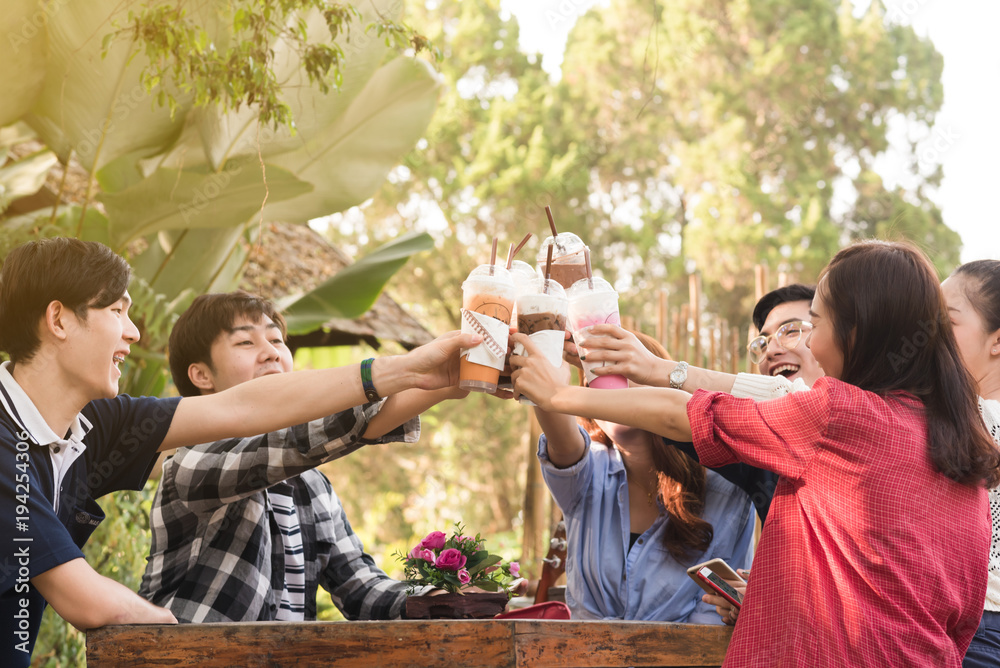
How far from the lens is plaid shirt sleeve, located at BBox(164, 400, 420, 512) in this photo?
240cm

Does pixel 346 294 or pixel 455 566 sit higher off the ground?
pixel 346 294

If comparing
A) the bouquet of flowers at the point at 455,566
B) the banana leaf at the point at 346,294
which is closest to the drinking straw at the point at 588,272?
the bouquet of flowers at the point at 455,566

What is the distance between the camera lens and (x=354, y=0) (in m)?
5.15

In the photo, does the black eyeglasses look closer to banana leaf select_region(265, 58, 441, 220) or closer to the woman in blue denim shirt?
the woman in blue denim shirt

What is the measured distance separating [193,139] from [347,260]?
9.15ft

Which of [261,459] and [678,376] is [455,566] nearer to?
[261,459]

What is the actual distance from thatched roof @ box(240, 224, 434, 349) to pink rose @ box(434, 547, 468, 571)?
4584mm

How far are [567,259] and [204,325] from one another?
129 centimetres

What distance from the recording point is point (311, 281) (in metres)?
7.65

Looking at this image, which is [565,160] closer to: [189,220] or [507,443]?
[507,443]

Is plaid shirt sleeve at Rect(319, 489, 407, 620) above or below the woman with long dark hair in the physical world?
below

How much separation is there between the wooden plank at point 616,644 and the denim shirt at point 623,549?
0.60 meters

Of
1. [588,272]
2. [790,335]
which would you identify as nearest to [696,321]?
[790,335]

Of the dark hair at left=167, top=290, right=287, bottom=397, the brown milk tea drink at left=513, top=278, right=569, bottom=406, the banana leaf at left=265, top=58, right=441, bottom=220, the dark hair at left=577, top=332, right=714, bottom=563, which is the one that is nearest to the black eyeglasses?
the dark hair at left=577, top=332, right=714, bottom=563
